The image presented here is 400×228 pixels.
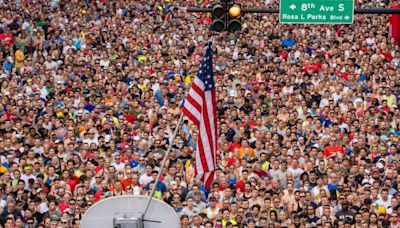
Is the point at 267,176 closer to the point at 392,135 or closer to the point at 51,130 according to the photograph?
the point at 392,135

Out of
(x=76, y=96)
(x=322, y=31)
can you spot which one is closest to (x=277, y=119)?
(x=76, y=96)

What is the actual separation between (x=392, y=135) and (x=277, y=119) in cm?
265

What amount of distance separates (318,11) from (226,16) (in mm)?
2307

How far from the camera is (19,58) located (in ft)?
96.4

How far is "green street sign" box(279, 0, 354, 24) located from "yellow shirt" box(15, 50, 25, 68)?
11989 mm

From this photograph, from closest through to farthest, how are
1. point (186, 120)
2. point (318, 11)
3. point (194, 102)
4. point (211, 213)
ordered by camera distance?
1. point (194, 102)
2. point (318, 11)
3. point (211, 213)
4. point (186, 120)

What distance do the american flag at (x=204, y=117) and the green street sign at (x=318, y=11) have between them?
3740 millimetres

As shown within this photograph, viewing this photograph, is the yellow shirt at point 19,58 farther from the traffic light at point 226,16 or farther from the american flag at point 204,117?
the american flag at point 204,117

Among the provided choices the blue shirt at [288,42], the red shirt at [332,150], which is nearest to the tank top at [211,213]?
the red shirt at [332,150]

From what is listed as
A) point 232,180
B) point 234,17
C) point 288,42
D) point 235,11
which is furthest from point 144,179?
point 288,42

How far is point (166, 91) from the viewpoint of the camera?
86.9ft

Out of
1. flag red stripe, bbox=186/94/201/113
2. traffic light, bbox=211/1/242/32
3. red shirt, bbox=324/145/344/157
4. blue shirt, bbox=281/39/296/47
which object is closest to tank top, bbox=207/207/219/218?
red shirt, bbox=324/145/344/157

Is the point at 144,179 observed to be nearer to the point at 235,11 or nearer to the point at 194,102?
the point at 235,11

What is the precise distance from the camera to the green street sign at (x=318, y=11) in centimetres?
1878
